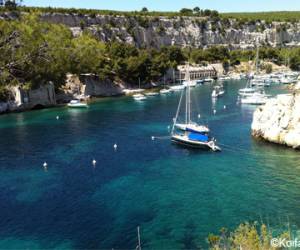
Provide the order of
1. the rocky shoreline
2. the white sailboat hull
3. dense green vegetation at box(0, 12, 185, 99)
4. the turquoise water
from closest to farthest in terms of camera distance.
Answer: the turquoise water
the white sailboat hull
the rocky shoreline
dense green vegetation at box(0, 12, 185, 99)

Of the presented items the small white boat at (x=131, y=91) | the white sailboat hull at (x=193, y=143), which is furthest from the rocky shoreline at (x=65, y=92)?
the white sailboat hull at (x=193, y=143)

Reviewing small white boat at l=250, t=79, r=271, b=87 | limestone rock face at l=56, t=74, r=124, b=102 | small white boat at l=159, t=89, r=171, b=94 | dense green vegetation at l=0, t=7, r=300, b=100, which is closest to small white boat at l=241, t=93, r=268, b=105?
small white boat at l=250, t=79, r=271, b=87

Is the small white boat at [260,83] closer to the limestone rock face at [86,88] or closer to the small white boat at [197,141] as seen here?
the limestone rock face at [86,88]

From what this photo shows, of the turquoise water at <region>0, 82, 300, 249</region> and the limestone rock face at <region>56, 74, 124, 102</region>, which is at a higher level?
the limestone rock face at <region>56, 74, 124, 102</region>

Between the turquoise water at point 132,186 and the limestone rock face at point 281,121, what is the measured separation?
7.18 feet

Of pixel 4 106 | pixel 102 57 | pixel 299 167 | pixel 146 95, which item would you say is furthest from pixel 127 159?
pixel 102 57

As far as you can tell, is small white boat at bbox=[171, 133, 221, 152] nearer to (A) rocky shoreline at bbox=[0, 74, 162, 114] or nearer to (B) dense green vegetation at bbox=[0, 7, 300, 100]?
(B) dense green vegetation at bbox=[0, 7, 300, 100]

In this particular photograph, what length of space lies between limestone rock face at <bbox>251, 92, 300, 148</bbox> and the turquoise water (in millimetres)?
2187

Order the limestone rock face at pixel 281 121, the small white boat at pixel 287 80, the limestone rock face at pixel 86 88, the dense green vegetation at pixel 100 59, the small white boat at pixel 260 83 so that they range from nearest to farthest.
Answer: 1. the limestone rock face at pixel 281 121
2. the dense green vegetation at pixel 100 59
3. the limestone rock face at pixel 86 88
4. the small white boat at pixel 260 83
5. the small white boat at pixel 287 80

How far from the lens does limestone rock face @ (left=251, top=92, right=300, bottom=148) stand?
63322mm

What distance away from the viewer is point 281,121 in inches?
2594

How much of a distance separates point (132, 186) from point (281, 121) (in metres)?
31.1

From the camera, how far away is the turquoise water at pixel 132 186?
3578 cm

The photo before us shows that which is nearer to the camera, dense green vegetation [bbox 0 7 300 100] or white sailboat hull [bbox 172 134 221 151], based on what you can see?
white sailboat hull [bbox 172 134 221 151]
